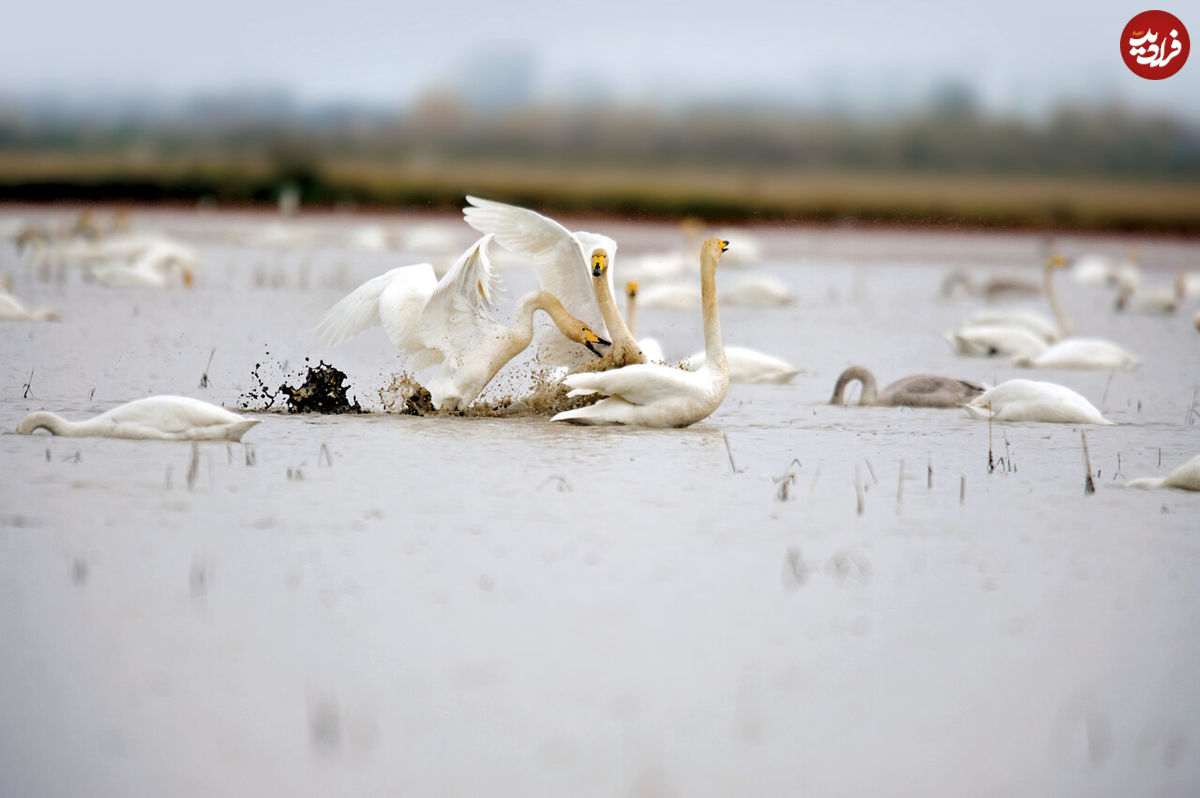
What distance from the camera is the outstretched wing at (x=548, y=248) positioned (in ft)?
25.0

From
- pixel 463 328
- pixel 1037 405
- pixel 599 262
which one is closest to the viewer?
pixel 599 262

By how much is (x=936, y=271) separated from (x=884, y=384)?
1506cm

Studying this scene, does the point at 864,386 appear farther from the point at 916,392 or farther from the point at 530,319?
the point at 530,319

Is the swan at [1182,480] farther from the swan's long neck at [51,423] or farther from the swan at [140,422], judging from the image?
the swan's long neck at [51,423]

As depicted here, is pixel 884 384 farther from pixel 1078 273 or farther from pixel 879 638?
pixel 1078 273

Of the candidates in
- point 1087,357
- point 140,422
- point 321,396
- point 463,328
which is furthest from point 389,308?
point 1087,357

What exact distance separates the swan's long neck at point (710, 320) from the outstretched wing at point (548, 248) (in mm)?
473

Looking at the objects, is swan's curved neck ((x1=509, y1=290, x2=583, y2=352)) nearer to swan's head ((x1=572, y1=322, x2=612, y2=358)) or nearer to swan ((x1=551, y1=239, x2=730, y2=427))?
swan's head ((x1=572, y1=322, x2=612, y2=358))

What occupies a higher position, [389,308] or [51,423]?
[389,308]

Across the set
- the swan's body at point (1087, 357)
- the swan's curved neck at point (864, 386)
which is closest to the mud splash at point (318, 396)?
the swan's curved neck at point (864, 386)

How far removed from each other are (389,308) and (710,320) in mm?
1576

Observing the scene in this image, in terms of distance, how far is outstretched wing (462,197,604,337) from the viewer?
7621mm

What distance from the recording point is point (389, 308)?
817cm

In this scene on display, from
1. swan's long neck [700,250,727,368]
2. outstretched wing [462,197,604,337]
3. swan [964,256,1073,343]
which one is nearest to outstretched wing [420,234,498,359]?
outstretched wing [462,197,604,337]
